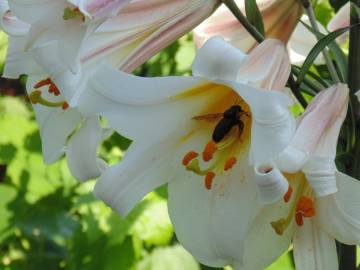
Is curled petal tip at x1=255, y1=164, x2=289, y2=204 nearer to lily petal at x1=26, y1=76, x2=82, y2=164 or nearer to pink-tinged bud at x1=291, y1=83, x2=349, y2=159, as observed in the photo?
pink-tinged bud at x1=291, y1=83, x2=349, y2=159

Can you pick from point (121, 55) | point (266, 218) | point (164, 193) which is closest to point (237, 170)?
point (266, 218)

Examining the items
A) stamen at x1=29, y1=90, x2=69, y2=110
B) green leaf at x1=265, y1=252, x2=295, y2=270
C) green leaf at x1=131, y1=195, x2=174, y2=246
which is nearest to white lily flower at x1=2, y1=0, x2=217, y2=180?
stamen at x1=29, y1=90, x2=69, y2=110

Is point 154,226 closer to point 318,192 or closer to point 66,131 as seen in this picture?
point 66,131

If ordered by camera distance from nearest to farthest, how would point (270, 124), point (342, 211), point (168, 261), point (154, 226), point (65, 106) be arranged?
point (270, 124) < point (342, 211) < point (65, 106) < point (168, 261) < point (154, 226)

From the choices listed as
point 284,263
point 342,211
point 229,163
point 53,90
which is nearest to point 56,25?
point 53,90

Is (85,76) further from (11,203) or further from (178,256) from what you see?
(11,203)

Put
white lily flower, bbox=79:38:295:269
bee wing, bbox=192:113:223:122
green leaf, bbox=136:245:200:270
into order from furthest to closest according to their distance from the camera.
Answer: green leaf, bbox=136:245:200:270 → bee wing, bbox=192:113:223:122 → white lily flower, bbox=79:38:295:269

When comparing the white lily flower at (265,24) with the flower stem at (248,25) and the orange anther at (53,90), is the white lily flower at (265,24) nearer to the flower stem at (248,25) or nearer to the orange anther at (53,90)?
the flower stem at (248,25)
